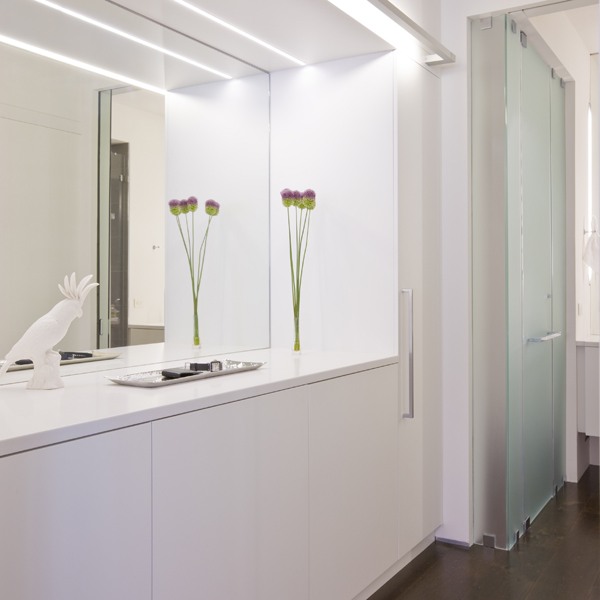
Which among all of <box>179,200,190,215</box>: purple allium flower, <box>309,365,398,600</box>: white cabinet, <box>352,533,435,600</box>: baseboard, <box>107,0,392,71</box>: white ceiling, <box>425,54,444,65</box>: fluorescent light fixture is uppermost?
<box>425,54,444,65</box>: fluorescent light fixture

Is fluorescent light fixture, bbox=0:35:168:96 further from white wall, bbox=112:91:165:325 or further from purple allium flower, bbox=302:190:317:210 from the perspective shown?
purple allium flower, bbox=302:190:317:210

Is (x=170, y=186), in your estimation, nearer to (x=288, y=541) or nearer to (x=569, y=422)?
(x=288, y=541)

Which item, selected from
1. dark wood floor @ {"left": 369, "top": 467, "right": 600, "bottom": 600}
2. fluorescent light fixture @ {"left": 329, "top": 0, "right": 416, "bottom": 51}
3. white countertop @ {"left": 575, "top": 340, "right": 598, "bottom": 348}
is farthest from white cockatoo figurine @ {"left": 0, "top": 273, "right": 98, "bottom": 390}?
white countertop @ {"left": 575, "top": 340, "right": 598, "bottom": 348}

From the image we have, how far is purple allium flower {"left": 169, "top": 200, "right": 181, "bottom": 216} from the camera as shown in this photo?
2512 mm

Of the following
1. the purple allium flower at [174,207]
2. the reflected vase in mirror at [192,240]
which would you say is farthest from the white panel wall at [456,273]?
the purple allium flower at [174,207]

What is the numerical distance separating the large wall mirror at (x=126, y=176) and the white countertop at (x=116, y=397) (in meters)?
0.21

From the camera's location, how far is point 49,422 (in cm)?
135

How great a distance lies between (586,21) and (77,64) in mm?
3130

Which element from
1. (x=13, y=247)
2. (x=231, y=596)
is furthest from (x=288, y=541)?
(x=13, y=247)

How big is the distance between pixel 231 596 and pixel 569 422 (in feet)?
9.80

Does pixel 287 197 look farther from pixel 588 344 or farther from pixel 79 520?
pixel 588 344

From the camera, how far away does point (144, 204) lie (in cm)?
237

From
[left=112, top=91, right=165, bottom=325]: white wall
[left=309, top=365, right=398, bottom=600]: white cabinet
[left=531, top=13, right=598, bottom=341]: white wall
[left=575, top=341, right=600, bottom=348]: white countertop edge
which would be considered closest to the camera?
[left=309, top=365, right=398, bottom=600]: white cabinet

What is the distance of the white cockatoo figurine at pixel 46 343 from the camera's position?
5.64 feet
